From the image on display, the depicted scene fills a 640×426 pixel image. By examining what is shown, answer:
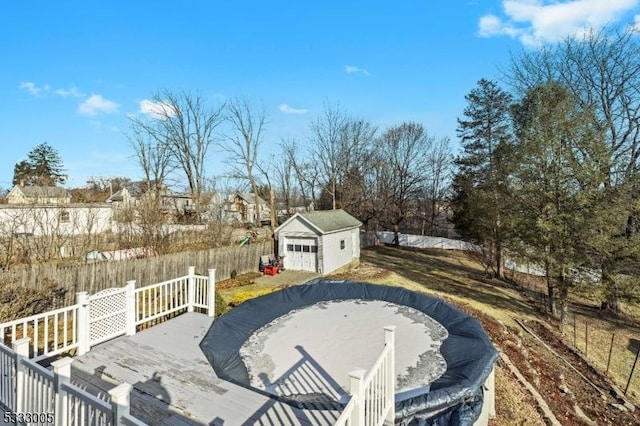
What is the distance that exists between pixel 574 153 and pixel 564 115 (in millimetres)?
1423

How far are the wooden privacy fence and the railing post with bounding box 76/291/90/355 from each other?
4485mm

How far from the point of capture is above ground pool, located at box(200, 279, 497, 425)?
4168 millimetres

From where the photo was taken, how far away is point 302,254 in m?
16.0

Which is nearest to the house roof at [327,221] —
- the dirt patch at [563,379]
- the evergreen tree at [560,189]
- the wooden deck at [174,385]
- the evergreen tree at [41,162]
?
the dirt patch at [563,379]

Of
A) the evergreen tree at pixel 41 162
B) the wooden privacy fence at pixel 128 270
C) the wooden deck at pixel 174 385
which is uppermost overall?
the evergreen tree at pixel 41 162

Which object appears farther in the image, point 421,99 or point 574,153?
point 421,99

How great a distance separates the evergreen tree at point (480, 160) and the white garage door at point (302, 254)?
8.05m

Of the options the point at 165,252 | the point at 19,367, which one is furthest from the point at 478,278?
the point at 19,367

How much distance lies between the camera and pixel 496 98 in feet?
68.9

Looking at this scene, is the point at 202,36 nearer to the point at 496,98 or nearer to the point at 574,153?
the point at 574,153

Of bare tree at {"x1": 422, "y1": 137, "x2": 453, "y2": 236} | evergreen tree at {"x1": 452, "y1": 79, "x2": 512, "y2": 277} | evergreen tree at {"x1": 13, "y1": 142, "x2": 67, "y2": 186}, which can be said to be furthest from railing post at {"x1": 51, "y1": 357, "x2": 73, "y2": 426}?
evergreen tree at {"x1": 13, "y1": 142, "x2": 67, "y2": 186}

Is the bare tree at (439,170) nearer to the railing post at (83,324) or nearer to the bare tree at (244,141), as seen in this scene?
the bare tree at (244,141)

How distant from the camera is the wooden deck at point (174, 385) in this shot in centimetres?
355

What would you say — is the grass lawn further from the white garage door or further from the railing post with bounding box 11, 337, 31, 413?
the railing post with bounding box 11, 337, 31, 413
